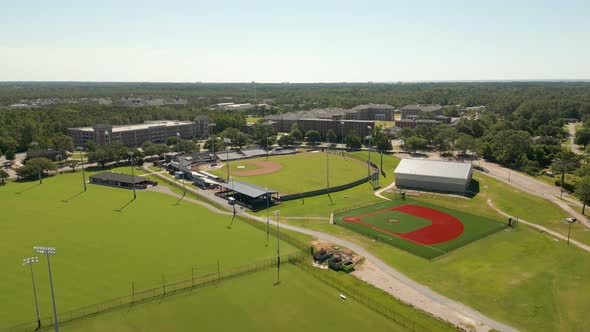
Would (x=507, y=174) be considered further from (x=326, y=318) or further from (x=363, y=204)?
(x=326, y=318)

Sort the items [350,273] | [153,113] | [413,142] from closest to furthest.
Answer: [350,273] < [413,142] < [153,113]

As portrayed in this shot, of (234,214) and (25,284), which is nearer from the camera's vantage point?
(25,284)

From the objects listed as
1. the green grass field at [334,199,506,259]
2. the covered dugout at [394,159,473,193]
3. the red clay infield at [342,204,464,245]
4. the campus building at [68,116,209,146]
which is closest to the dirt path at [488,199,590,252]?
the green grass field at [334,199,506,259]

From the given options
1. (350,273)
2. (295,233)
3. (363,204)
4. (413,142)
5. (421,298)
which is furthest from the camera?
(413,142)

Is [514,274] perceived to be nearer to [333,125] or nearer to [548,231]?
[548,231]

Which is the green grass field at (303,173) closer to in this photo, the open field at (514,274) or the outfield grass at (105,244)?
the outfield grass at (105,244)

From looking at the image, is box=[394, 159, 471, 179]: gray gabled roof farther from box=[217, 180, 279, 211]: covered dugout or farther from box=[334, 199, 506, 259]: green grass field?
box=[217, 180, 279, 211]: covered dugout

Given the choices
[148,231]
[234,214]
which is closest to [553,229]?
[234,214]
